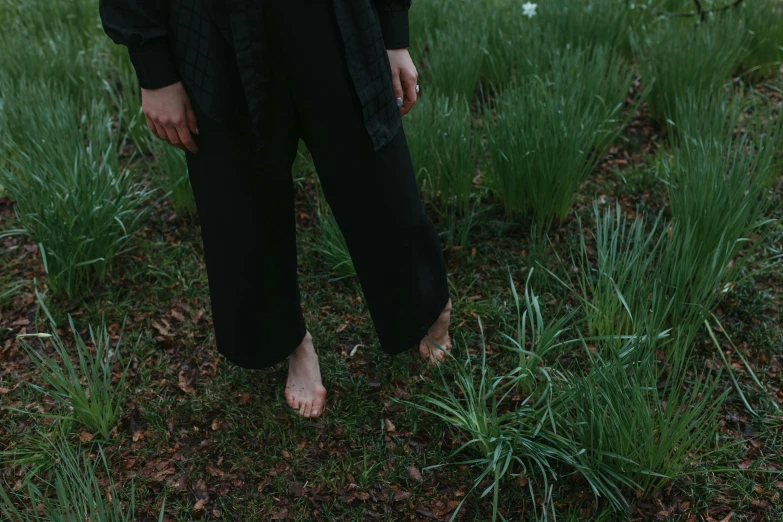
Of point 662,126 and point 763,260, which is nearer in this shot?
point 763,260

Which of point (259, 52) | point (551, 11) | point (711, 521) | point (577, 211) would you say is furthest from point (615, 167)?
point (259, 52)

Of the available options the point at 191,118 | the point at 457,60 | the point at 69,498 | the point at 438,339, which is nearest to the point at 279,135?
the point at 191,118

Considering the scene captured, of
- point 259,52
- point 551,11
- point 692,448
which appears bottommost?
point 692,448

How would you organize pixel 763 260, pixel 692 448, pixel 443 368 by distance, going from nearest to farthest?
pixel 692 448, pixel 443 368, pixel 763 260

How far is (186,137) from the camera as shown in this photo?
4.20 ft

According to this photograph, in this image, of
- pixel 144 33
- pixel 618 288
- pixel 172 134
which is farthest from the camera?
pixel 618 288

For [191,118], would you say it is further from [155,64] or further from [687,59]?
[687,59]

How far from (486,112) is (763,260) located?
101cm

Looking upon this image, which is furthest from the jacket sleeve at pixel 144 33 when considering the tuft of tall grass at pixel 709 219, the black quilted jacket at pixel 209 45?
the tuft of tall grass at pixel 709 219

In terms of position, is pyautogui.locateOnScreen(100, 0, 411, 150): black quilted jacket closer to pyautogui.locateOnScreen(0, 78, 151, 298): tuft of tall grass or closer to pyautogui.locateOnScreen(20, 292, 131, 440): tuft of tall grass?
pyautogui.locateOnScreen(20, 292, 131, 440): tuft of tall grass

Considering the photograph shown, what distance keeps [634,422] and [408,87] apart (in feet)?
2.84

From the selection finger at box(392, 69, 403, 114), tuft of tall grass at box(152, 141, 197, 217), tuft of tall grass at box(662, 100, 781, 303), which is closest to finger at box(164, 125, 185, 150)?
finger at box(392, 69, 403, 114)

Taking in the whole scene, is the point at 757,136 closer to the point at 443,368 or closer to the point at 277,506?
the point at 443,368

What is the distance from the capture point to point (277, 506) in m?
1.57
